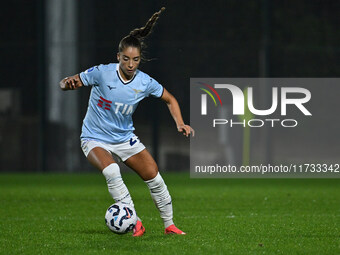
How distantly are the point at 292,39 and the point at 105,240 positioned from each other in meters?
11.9

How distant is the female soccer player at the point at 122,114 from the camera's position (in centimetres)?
820

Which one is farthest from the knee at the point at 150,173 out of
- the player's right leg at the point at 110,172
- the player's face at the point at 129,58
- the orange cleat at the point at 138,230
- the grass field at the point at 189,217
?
the player's face at the point at 129,58

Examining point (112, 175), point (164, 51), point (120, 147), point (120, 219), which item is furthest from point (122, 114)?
point (164, 51)

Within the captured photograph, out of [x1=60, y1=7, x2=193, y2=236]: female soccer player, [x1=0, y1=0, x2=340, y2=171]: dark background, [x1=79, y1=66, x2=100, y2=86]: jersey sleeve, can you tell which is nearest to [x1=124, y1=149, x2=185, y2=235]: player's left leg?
[x1=60, y1=7, x2=193, y2=236]: female soccer player

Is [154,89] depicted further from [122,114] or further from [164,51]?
[164,51]

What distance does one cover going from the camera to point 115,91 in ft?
27.2

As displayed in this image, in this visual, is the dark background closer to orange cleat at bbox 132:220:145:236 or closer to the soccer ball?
orange cleat at bbox 132:220:145:236

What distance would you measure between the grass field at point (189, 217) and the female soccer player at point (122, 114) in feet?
1.84

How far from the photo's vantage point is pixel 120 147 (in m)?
8.39

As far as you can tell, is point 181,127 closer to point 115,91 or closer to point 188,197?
point 115,91

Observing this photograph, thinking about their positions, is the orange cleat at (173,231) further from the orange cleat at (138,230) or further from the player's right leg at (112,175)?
the player's right leg at (112,175)

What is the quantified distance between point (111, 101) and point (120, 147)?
1.65 ft

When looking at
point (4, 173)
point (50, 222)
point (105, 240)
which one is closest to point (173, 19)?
point (4, 173)

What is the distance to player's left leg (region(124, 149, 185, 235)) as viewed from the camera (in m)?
Answer: 8.39
